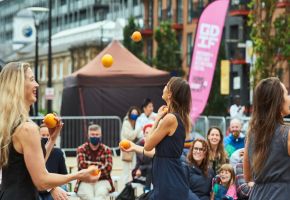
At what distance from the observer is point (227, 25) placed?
196ft

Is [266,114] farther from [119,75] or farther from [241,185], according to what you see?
[119,75]

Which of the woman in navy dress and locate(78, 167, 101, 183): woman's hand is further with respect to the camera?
the woman in navy dress

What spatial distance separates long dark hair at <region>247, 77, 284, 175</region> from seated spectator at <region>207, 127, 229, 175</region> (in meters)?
5.48

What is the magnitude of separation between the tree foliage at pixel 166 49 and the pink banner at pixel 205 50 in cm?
3505

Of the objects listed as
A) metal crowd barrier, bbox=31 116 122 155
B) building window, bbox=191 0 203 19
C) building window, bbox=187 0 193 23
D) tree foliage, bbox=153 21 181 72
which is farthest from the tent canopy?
building window, bbox=187 0 193 23

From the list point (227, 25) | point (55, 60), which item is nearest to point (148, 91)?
point (227, 25)

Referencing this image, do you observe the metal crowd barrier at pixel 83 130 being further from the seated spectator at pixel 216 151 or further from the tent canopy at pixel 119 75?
the seated spectator at pixel 216 151

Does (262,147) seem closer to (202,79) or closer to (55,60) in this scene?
(202,79)

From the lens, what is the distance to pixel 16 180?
568cm

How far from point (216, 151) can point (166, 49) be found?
46.0 metres

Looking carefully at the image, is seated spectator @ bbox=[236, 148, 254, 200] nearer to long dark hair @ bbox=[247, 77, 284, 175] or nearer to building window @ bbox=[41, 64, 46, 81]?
long dark hair @ bbox=[247, 77, 284, 175]

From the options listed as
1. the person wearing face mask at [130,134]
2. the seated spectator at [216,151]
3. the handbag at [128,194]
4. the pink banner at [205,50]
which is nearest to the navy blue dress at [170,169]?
the seated spectator at [216,151]

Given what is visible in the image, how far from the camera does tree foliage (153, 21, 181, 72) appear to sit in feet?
190

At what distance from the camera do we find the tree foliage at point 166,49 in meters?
58.0
